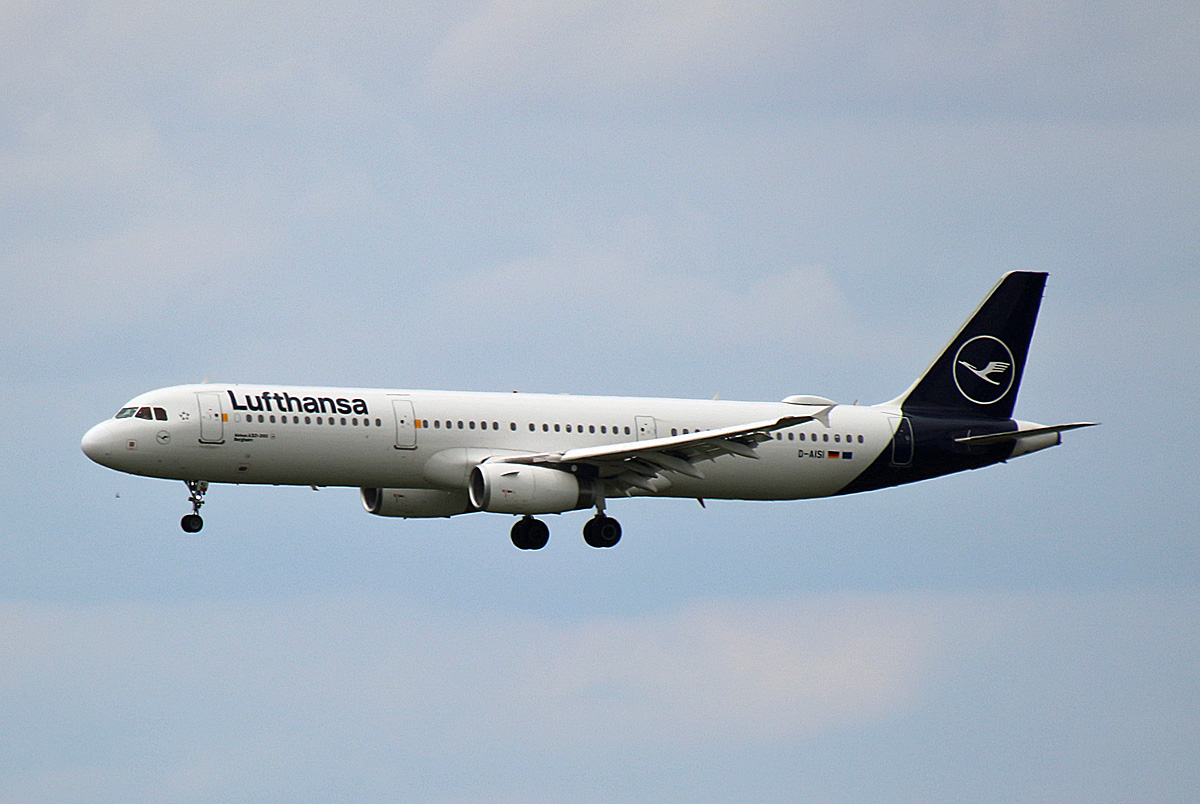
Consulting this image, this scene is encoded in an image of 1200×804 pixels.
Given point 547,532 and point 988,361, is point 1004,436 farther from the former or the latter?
point 547,532

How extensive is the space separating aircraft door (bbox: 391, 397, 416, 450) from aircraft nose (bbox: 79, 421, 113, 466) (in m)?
8.77

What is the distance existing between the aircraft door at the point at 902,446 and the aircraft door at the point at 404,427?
1771 centimetres

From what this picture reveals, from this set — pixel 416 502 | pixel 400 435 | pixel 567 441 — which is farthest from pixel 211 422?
pixel 567 441

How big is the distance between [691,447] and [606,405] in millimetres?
4889

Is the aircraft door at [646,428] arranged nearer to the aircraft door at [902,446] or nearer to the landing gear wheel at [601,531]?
the landing gear wheel at [601,531]

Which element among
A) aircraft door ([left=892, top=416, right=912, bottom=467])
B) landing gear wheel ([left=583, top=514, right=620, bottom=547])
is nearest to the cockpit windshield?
landing gear wheel ([left=583, top=514, right=620, bottom=547])

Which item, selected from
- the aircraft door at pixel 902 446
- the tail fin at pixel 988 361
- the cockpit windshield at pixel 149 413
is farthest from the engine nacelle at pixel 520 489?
the tail fin at pixel 988 361

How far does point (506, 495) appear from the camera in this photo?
6159 centimetres

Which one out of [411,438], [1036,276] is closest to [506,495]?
[411,438]

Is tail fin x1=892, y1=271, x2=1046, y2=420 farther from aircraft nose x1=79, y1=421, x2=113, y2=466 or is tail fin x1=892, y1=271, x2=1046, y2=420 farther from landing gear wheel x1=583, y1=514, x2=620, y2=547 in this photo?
aircraft nose x1=79, y1=421, x2=113, y2=466

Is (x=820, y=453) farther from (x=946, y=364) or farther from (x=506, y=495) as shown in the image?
(x=506, y=495)

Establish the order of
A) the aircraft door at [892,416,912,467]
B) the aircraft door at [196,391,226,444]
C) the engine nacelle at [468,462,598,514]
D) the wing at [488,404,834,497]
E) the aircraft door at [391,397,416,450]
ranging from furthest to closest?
the aircraft door at [892,416,912,467] < the aircraft door at [391,397,416,450] < the engine nacelle at [468,462,598,514] < the wing at [488,404,834,497] < the aircraft door at [196,391,226,444]

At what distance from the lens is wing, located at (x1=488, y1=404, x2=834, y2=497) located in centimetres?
6112

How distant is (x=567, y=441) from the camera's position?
2547 inches
